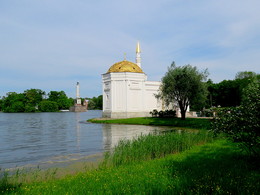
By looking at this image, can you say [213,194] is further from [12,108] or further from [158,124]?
[12,108]

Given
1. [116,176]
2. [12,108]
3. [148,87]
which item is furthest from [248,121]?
[12,108]

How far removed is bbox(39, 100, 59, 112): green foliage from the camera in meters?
130

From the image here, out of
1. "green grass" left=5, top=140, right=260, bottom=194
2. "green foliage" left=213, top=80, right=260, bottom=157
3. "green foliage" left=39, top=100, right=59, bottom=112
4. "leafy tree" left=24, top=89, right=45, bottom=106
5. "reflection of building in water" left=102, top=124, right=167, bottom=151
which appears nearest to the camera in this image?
"green grass" left=5, top=140, right=260, bottom=194

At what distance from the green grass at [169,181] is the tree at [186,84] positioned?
988 inches

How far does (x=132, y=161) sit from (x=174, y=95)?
86.7ft

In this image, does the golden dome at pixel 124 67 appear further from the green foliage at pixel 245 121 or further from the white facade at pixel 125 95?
the green foliage at pixel 245 121

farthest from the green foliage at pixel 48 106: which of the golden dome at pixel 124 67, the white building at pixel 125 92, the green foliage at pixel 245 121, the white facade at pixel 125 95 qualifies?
the green foliage at pixel 245 121

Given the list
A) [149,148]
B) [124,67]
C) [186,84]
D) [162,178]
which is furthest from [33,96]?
[162,178]

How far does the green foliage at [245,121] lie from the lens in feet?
25.2

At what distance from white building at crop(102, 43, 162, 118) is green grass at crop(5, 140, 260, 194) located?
40397 mm

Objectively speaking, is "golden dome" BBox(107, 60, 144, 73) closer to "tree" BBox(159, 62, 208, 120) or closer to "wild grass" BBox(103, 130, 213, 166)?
"tree" BBox(159, 62, 208, 120)

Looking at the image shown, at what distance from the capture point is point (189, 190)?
233 inches

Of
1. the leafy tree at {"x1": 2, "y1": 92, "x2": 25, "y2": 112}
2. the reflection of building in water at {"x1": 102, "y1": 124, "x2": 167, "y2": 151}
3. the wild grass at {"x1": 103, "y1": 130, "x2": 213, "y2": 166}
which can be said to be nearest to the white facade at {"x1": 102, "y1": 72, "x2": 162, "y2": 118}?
the reflection of building in water at {"x1": 102, "y1": 124, "x2": 167, "y2": 151}

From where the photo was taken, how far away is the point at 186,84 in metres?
33.3
